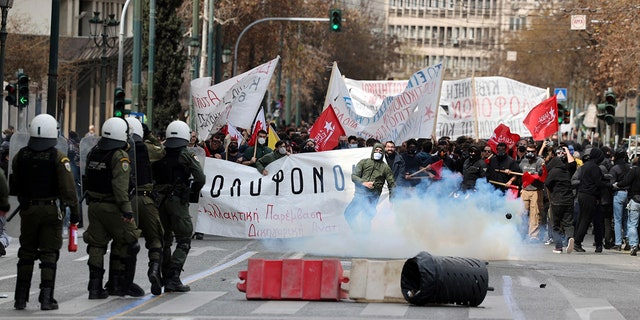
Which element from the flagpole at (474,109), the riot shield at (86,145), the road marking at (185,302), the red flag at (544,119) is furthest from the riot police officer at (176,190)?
the flagpole at (474,109)

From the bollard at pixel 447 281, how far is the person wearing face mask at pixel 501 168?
11.1 m

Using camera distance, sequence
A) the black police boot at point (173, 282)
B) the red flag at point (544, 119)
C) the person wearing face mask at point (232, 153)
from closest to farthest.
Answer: the black police boot at point (173, 282) < the person wearing face mask at point (232, 153) < the red flag at point (544, 119)

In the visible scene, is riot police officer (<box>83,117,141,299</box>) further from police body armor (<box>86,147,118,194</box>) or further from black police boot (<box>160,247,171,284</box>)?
black police boot (<box>160,247,171,284</box>)

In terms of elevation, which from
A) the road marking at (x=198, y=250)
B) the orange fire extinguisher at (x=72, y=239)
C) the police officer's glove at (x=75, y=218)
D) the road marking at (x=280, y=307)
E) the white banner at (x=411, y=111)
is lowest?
the road marking at (x=198, y=250)

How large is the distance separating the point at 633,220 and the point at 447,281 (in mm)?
10846

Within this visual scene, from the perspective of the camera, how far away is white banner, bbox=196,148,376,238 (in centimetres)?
2270

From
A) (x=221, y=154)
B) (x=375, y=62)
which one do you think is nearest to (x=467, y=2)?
(x=375, y=62)

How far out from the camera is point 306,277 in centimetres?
1496

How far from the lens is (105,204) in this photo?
14.7 metres

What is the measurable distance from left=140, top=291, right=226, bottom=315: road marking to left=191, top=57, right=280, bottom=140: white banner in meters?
12.1

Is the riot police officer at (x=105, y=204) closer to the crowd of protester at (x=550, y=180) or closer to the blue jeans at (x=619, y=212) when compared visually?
the crowd of protester at (x=550, y=180)

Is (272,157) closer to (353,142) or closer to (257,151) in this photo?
(257,151)

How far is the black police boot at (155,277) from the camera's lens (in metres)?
15.0

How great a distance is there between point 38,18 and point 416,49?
114 m
